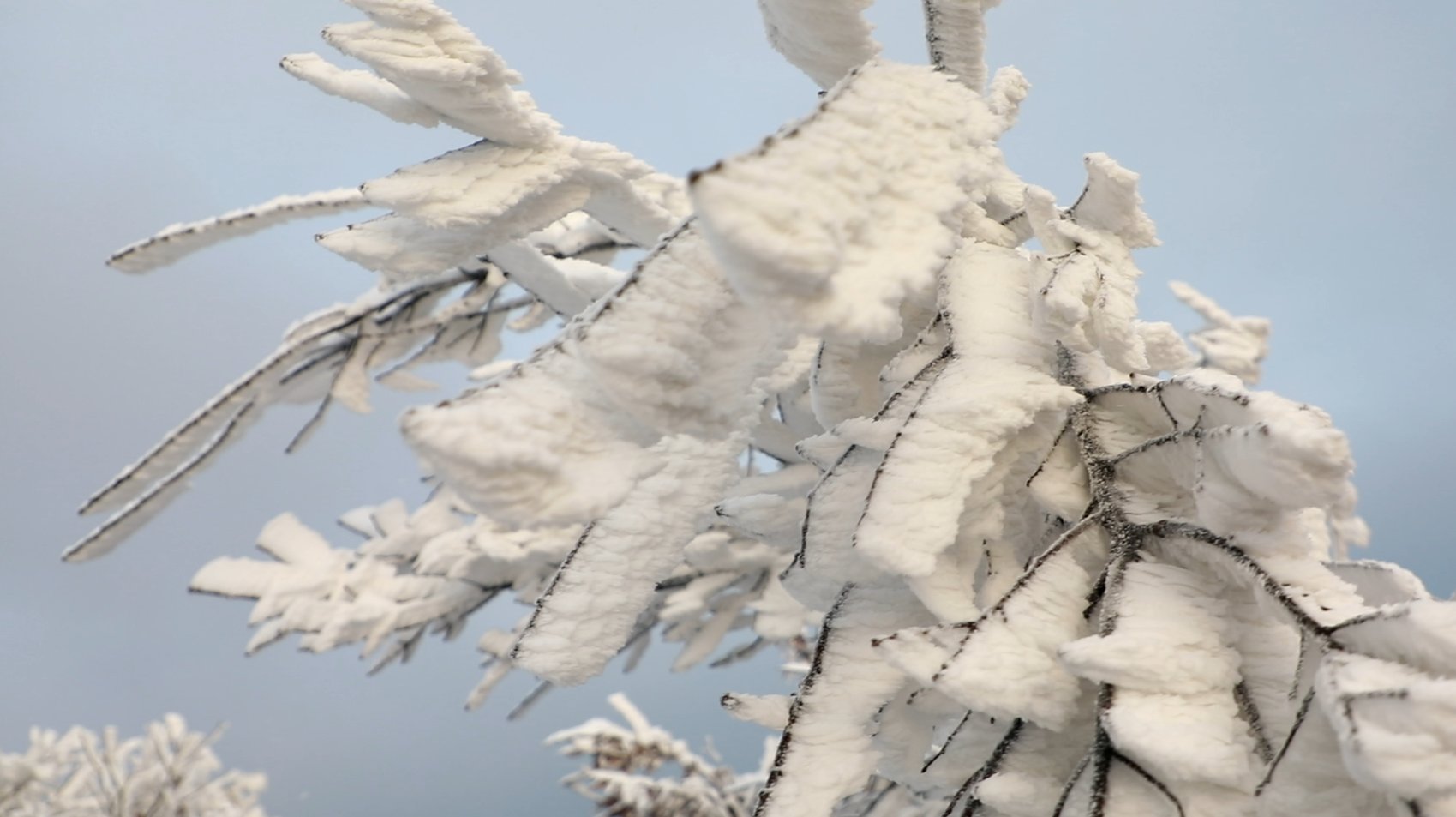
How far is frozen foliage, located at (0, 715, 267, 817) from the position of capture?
2.34 metres

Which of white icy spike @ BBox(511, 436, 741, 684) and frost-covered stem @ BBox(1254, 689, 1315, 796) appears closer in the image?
frost-covered stem @ BBox(1254, 689, 1315, 796)

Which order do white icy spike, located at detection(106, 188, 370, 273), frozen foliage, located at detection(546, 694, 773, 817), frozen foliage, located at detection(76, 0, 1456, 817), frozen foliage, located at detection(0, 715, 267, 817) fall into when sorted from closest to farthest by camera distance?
frozen foliage, located at detection(76, 0, 1456, 817), white icy spike, located at detection(106, 188, 370, 273), frozen foliage, located at detection(546, 694, 773, 817), frozen foliage, located at detection(0, 715, 267, 817)

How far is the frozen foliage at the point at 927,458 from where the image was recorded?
8.6 inches

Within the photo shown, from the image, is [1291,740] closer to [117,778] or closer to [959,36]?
[959,36]

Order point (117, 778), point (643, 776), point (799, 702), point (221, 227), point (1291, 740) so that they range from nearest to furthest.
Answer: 1. point (1291, 740)
2. point (799, 702)
3. point (221, 227)
4. point (643, 776)
5. point (117, 778)

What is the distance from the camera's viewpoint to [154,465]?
0.63 meters

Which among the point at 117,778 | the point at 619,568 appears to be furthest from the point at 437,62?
the point at 117,778

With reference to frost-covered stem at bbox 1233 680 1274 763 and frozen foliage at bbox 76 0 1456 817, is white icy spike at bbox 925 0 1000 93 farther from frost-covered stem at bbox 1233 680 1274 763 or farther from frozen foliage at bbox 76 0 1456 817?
frost-covered stem at bbox 1233 680 1274 763

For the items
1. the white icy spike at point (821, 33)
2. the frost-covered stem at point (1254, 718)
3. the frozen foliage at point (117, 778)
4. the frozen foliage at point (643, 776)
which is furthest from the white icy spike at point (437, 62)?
the frozen foliage at point (117, 778)

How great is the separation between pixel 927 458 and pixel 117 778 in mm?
2947

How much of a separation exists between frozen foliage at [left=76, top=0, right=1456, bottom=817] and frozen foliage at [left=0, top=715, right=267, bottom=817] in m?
2.56

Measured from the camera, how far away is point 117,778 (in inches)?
96.2

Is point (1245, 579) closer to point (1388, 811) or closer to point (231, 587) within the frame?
point (1388, 811)

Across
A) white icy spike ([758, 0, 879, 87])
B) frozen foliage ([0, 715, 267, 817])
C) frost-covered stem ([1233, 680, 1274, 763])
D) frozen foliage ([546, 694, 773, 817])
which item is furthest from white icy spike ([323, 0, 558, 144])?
frozen foliage ([0, 715, 267, 817])
